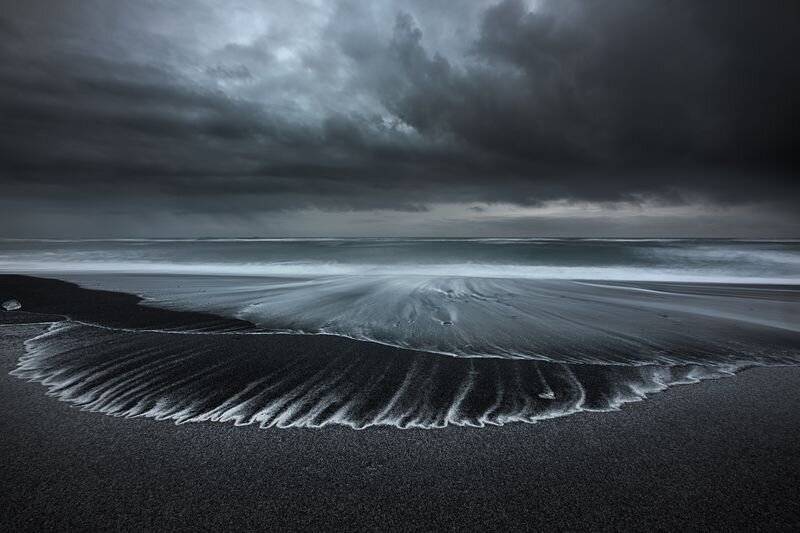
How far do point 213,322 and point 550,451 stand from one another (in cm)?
447

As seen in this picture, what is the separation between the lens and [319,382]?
3.16 metres

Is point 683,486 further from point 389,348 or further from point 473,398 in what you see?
point 389,348

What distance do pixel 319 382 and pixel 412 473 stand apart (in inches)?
54.5

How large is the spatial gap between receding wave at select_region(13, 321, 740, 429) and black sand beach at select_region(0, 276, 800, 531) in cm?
17

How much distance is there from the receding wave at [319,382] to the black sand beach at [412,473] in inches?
6.7

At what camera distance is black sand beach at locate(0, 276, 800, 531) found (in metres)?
1.64

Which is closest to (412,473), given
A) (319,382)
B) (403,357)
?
(319,382)

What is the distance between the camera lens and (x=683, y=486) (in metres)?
1.82

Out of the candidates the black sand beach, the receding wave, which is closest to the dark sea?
the receding wave

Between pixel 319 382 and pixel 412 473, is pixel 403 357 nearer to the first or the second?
pixel 319 382

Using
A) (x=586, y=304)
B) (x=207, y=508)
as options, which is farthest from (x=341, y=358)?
Result: (x=586, y=304)

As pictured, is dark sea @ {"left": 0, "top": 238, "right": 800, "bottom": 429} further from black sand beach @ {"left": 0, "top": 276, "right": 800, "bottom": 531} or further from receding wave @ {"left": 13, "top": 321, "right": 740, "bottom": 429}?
black sand beach @ {"left": 0, "top": 276, "right": 800, "bottom": 531}

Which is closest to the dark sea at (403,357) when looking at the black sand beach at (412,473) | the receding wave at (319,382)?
the receding wave at (319,382)

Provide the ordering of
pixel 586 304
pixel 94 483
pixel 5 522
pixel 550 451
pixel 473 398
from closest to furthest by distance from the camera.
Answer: pixel 5 522, pixel 94 483, pixel 550 451, pixel 473 398, pixel 586 304
